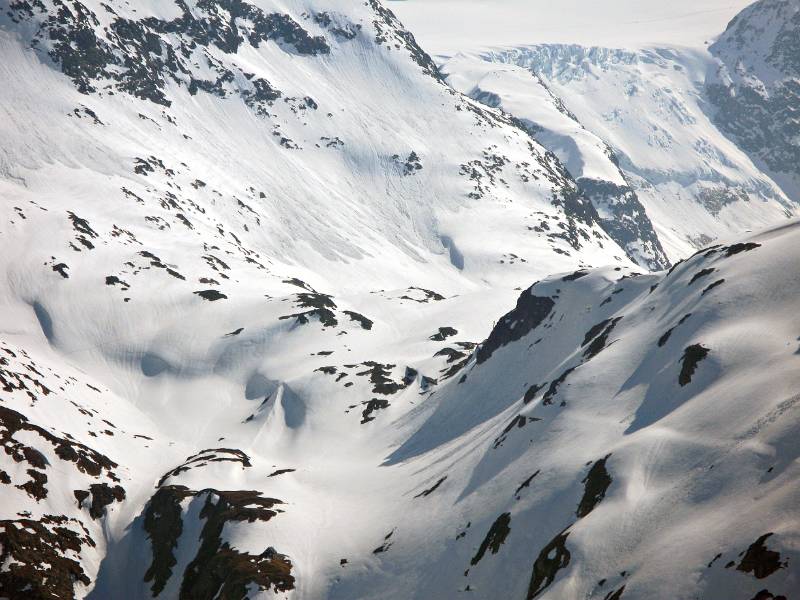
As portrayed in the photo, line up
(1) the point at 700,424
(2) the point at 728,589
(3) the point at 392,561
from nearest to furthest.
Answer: (2) the point at 728,589 < (1) the point at 700,424 < (3) the point at 392,561

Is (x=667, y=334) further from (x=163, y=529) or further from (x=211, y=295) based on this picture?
(x=211, y=295)

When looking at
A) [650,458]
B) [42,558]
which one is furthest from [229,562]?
[650,458]

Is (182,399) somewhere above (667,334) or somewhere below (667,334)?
below

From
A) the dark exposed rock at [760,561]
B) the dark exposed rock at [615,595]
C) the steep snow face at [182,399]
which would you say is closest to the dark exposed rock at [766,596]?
the dark exposed rock at [760,561]

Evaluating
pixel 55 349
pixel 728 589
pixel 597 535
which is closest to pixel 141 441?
pixel 55 349

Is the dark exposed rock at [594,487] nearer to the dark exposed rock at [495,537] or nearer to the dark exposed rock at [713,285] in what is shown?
the dark exposed rock at [495,537]

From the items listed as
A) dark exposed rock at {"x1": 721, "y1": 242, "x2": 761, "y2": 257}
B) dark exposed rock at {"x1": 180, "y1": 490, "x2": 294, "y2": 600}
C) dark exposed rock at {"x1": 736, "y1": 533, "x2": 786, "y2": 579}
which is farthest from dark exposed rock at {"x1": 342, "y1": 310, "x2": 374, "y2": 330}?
dark exposed rock at {"x1": 736, "y1": 533, "x2": 786, "y2": 579}

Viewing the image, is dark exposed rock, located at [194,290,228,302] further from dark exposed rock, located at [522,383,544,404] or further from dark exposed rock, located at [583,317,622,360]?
dark exposed rock, located at [583,317,622,360]

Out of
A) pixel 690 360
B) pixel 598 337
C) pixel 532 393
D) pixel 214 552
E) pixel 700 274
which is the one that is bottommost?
pixel 214 552

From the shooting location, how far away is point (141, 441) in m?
112

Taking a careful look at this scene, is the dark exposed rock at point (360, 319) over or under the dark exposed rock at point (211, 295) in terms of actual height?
over

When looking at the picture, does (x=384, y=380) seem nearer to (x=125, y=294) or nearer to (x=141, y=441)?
(x=141, y=441)

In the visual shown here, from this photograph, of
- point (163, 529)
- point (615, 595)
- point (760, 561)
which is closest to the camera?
point (760, 561)

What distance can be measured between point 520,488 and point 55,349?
102474 mm
